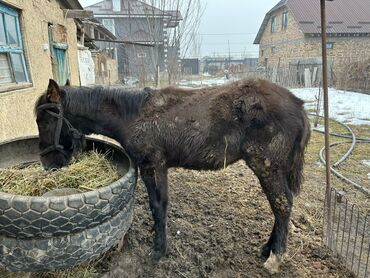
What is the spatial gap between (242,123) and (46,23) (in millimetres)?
5905

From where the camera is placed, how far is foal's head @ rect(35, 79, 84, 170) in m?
2.61

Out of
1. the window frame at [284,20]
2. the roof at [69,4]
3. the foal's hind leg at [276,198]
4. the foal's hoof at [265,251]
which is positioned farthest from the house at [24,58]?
the window frame at [284,20]

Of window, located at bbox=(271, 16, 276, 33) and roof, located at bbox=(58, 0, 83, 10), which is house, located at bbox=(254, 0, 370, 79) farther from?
roof, located at bbox=(58, 0, 83, 10)

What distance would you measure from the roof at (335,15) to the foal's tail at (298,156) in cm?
2516

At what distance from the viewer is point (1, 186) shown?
2352 mm

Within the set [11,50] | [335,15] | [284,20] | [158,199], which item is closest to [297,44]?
[284,20]

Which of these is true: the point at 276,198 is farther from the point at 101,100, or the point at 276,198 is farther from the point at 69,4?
the point at 69,4

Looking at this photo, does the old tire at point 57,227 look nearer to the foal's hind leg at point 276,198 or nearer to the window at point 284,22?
the foal's hind leg at point 276,198

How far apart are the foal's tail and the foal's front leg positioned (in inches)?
50.0

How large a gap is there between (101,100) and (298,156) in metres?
2.03

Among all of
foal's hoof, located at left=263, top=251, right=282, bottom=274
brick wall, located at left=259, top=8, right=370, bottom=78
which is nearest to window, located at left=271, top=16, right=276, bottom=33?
brick wall, located at left=259, top=8, right=370, bottom=78

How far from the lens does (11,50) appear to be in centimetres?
459

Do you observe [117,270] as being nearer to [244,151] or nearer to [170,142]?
[170,142]

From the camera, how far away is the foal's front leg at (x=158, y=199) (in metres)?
2.68
